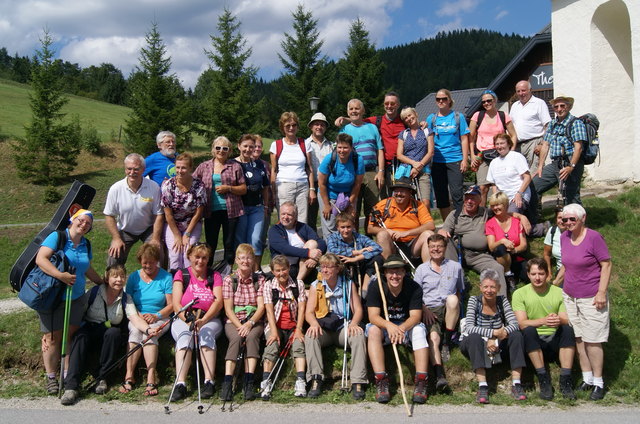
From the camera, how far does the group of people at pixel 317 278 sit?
561 cm

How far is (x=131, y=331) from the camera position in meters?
5.93

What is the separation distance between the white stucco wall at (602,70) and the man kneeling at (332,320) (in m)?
8.71

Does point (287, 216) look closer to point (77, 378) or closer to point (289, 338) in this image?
point (289, 338)

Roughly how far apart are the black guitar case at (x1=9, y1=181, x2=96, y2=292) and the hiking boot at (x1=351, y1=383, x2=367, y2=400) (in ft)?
11.7

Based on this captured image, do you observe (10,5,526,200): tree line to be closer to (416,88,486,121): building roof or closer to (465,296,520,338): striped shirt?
(416,88,486,121): building roof

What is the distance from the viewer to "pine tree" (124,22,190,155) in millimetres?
27500

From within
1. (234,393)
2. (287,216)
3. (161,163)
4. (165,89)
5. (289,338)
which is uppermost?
(165,89)

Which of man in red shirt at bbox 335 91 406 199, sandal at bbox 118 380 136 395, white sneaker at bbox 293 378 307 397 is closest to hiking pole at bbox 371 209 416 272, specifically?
man in red shirt at bbox 335 91 406 199

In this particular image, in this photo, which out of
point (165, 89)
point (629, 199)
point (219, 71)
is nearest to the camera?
point (629, 199)

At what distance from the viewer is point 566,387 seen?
5.45 m

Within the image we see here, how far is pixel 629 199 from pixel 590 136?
283cm

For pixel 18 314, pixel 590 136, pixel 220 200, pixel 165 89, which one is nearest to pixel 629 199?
pixel 590 136

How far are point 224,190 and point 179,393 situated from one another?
8.49ft

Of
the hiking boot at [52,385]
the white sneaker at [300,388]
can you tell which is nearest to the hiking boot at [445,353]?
the white sneaker at [300,388]
